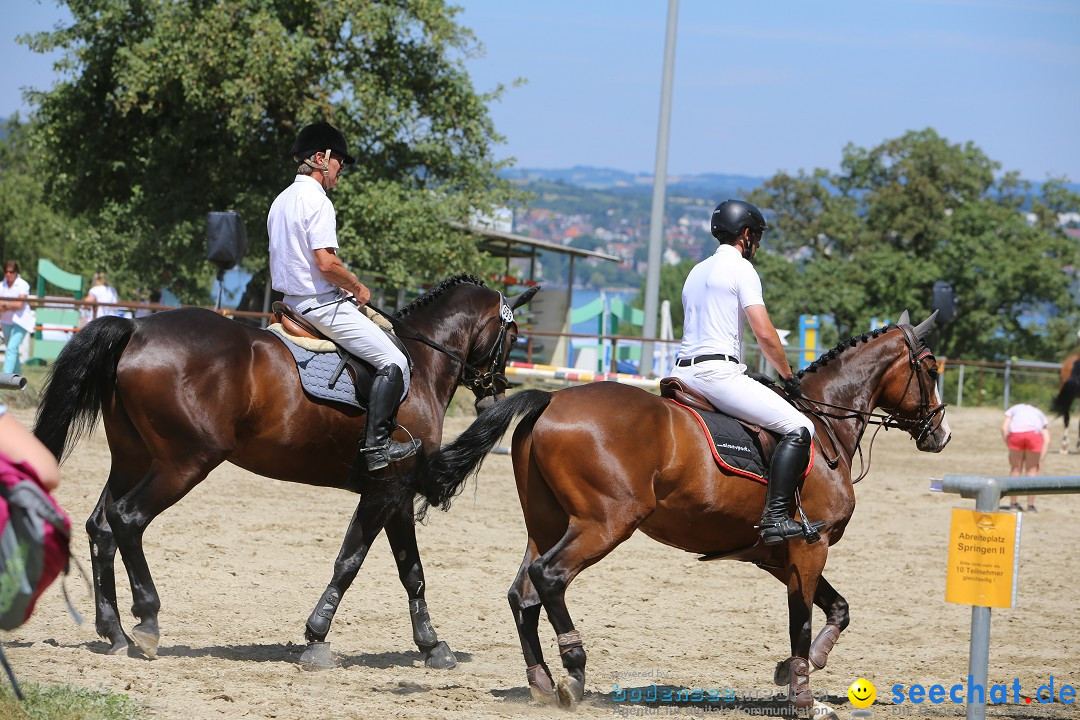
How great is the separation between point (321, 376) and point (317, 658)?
1567 millimetres

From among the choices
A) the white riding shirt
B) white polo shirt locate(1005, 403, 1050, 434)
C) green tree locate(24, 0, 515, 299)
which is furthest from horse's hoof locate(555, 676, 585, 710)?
green tree locate(24, 0, 515, 299)

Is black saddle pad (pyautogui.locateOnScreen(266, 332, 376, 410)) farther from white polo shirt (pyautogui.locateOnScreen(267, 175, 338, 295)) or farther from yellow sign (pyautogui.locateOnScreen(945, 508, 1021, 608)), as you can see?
yellow sign (pyautogui.locateOnScreen(945, 508, 1021, 608))

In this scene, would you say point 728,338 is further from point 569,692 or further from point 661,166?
point 661,166

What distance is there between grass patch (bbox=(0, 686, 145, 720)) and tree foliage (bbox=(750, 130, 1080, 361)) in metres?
38.9

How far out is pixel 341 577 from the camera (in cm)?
645

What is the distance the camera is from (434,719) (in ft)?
16.9

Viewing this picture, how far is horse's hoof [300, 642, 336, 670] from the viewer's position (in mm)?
6141

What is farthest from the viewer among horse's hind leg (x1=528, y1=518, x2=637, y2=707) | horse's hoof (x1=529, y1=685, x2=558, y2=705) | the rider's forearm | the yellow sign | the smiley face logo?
the rider's forearm

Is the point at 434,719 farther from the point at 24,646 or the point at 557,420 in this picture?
the point at 24,646

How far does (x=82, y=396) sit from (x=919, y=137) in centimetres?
4545

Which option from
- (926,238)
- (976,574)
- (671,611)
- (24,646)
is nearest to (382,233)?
(671,611)

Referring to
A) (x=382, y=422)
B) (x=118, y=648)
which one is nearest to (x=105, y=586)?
(x=118, y=648)

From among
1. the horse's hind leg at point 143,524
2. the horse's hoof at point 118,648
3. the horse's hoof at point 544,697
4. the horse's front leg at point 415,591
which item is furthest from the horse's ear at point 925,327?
the horse's hoof at point 118,648

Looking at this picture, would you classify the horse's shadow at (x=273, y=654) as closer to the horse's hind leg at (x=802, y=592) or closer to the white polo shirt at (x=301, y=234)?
the horse's hind leg at (x=802, y=592)
